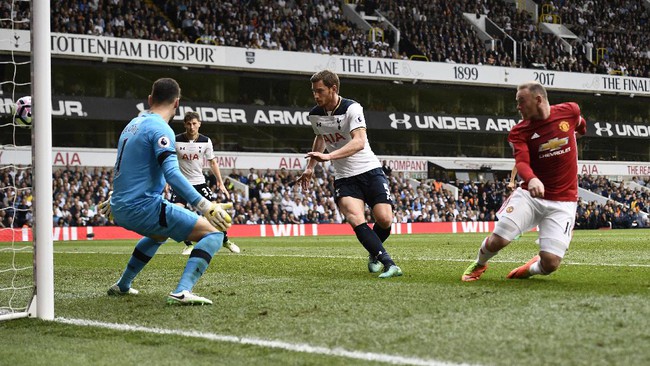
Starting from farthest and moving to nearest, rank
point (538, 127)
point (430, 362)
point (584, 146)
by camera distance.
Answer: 1. point (584, 146)
2. point (538, 127)
3. point (430, 362)

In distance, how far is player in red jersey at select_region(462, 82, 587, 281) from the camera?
7.37m

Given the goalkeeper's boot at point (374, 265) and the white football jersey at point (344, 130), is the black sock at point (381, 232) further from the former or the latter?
the white football jersey at point (344, 130)

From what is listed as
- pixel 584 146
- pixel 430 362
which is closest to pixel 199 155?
pixel 430 362

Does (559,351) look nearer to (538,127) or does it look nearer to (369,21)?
(538,127)

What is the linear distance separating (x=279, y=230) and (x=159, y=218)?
79.2 ft

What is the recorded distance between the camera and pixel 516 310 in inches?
225

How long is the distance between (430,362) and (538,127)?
3756 millimetres

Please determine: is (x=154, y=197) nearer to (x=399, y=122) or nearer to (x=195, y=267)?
(x=195, y=267)

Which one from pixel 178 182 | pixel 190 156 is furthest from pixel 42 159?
pixel 190 156

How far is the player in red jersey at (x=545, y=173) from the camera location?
737cm

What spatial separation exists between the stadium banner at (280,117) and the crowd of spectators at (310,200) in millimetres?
2457

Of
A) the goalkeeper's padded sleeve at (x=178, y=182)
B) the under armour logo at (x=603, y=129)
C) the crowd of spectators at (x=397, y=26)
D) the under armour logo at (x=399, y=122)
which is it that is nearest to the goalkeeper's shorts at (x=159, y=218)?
the goalkeeper's padded sleeve at (x=178, y=182)

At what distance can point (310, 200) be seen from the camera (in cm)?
3466

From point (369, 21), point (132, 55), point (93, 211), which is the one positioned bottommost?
point (93, 211)
